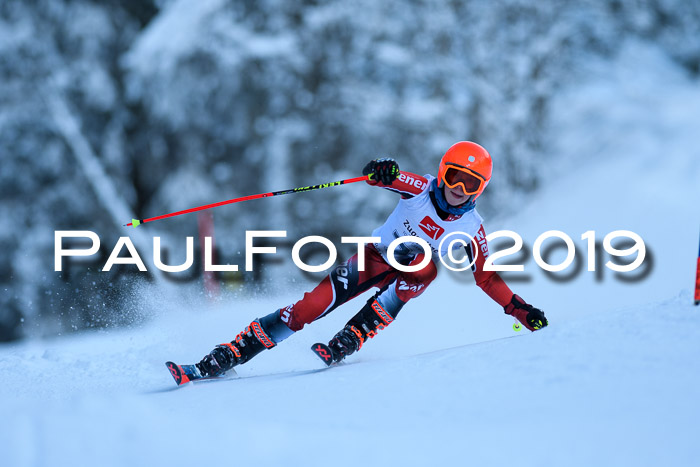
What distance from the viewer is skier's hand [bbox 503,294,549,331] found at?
4.22 meters

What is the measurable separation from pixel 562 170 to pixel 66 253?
350 inches

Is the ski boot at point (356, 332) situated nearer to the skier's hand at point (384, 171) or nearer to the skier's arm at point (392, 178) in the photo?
the skier's arm at point (392, 178)

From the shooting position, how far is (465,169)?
155 inches

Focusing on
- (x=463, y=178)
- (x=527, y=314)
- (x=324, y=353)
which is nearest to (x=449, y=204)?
(x=463, y=178)

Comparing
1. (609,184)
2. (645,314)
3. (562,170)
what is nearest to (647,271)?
(609,184)

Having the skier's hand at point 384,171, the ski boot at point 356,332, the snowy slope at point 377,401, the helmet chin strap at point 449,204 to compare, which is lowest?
the snowy slope at point 377,401

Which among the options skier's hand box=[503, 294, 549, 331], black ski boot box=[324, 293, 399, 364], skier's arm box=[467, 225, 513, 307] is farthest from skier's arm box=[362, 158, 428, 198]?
skier's hand box=[503, 294, 549, 331]

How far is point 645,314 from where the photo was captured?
11.4ft

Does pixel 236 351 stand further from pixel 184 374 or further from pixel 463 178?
pixel 463 178

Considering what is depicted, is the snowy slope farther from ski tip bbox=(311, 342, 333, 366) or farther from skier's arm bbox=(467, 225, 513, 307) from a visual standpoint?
skier's arm bbox=(467, 225, 513, 307)

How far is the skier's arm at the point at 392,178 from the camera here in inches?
154

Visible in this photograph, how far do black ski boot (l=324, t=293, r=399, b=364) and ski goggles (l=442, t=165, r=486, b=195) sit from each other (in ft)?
3.09

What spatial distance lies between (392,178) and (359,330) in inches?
39.6

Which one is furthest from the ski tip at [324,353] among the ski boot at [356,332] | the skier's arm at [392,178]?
the skier's arm at [392,178]
